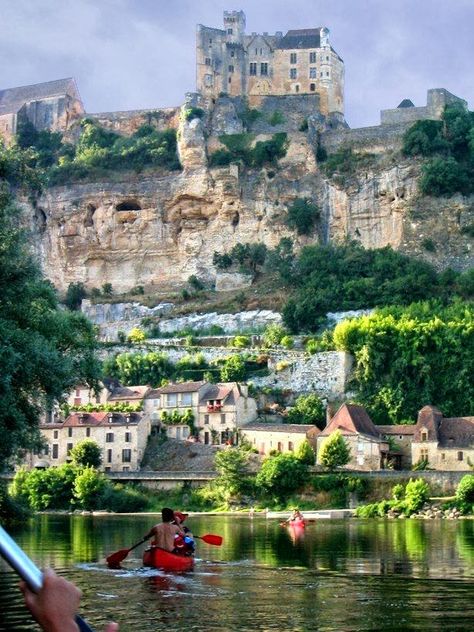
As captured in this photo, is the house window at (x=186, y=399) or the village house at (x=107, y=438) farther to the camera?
the house window at (x=186, y=399)

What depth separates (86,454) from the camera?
58.6 metres

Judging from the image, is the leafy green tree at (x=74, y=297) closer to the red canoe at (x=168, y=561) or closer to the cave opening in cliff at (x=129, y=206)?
the cave opening in cliff at (x=129, y=206)

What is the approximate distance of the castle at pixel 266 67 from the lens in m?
88.3

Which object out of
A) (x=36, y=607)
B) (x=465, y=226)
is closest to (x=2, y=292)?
(x=36, y=607)

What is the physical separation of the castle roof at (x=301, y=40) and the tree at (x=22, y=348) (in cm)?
6867

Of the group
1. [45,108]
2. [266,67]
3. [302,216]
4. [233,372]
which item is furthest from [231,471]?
[45,108]

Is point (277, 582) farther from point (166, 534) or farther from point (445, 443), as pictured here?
point (445, 443)

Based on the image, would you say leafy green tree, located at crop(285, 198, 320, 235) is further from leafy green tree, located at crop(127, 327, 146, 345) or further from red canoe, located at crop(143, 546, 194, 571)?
red canoe, located at crop(143, 546, 194, 571)

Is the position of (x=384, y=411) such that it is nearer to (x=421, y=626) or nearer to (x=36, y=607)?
(x=421, y=626)

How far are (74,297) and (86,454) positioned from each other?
26.2 metres

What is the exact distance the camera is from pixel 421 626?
1513 cm

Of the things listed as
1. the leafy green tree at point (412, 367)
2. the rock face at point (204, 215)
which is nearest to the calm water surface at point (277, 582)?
the leafy green tree at point (412, 367)

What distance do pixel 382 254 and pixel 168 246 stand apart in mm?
18540

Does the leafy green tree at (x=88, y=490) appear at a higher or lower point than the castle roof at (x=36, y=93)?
lower
